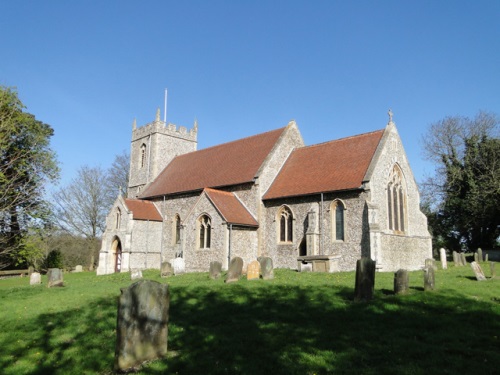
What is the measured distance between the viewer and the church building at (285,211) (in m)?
19.5

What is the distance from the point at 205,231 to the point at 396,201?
10276 millimetres

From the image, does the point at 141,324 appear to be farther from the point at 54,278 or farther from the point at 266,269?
the point at 54,278

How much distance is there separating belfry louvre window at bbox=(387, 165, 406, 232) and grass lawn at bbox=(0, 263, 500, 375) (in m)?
9.53

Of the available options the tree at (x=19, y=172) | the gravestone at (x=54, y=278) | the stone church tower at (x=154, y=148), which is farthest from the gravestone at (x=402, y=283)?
the stone church tower at (x=154, y=148)

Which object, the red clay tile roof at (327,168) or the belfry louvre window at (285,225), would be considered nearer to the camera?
the red clay tile roof at (327,168)

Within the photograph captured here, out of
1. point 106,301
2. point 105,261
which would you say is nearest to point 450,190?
point 105,261

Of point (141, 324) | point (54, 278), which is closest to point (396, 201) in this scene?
point (54, 278)

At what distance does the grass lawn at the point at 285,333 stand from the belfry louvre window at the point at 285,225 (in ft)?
33.3

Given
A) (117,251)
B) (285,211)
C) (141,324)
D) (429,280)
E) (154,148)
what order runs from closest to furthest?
(141,324) → (429,280) → (285,211) → (117,251) → (154,148)

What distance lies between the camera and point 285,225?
22.2 metres

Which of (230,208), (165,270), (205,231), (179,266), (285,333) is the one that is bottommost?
(285,333)

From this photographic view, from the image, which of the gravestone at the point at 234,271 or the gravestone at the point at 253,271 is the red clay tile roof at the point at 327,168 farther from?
the gravestone at the point at 234,271

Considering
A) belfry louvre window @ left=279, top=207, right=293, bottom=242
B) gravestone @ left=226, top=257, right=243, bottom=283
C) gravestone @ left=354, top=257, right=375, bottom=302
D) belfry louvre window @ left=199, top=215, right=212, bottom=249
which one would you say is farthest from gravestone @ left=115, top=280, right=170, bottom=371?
belfry louvre window @ left=279, top=207, right=293, bottom=242

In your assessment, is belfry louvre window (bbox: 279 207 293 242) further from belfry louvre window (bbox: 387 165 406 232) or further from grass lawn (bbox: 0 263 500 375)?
grass lawn (bbox: 0 263 500 375)
